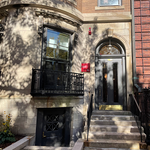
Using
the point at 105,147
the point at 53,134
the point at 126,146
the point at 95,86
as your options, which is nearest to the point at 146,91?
the point at 126,146

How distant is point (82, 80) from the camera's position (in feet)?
23.4

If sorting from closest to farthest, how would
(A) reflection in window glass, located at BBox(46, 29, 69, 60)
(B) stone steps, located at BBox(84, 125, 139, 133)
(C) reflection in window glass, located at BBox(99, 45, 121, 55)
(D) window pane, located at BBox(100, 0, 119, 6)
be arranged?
(B) stone steps, located at BBox(84, 125, 139, 133), (A) reflection in window glass, located at BBox(46, 29, 69, 60), (C) reflection in window glass, located at BBox(99, 45, 121, 55), (D) window pane, located at BBox(100, 0, 119, 6)

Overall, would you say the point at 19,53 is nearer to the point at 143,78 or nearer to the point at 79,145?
the point at 79,145

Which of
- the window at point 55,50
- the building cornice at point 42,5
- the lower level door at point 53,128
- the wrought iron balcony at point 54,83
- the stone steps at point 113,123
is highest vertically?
the building cornice at point 42,5

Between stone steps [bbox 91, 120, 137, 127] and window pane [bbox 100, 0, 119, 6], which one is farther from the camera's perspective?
window pane [bbox 100, 0, 119, 6]

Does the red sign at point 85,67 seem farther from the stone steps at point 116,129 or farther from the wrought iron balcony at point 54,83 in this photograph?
the stone steps at point 116,129

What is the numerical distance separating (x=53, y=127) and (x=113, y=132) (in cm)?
259

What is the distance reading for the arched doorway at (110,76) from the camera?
24.1 ft

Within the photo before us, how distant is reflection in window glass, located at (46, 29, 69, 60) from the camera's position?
6.61 meters

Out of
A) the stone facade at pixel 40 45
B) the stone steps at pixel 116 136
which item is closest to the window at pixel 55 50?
the stone facade at pixel 40 45

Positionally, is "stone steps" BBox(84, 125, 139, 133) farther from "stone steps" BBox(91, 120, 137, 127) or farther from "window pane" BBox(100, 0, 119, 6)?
"window pane" BBox(100, 0, 119, 6)

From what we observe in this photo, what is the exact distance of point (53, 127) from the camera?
627 centimetres

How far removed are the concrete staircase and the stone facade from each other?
1.25m

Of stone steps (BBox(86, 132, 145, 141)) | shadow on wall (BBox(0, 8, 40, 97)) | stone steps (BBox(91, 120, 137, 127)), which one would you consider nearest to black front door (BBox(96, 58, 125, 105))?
stone steps (BBox(91, 120, 137, 127))
